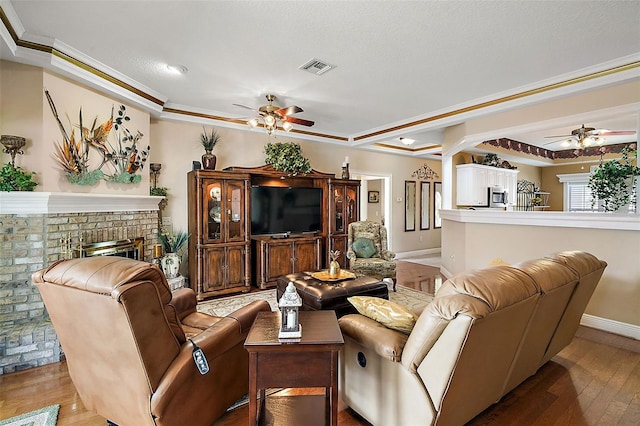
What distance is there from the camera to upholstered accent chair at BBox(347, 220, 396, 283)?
4633 mm

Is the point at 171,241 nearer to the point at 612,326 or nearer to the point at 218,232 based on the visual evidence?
the point at 218,232

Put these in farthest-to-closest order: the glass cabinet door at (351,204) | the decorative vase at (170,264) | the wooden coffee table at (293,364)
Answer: the glass cabinet door at (351,204) < the decorative vase at (170,264) < the wooden coffee table at (293,364)

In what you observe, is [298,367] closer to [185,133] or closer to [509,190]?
[185,133]

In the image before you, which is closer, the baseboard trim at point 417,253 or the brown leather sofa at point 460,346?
the brown leather sofa at point 460,346

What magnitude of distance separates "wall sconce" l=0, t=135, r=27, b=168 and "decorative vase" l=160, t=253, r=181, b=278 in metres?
1.88

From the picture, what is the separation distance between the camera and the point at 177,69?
10.7 ft

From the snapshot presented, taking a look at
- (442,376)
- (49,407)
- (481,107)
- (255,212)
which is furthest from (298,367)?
(481,107)

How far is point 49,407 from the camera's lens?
6.77ft

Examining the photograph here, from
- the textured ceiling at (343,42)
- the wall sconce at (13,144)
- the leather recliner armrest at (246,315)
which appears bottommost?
the leather recliner armrest at (246,315)

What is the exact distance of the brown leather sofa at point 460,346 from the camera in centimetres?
140

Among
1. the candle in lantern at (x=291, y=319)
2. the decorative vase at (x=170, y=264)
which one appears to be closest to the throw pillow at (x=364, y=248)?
the decorative vase at (x=170, y=264)

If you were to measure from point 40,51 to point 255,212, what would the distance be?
3.06 m

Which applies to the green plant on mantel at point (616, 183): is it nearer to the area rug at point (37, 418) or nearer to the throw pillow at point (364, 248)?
the throw pillow at point (364, 248)

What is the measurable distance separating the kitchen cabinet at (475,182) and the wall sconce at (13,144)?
676 centimetres
